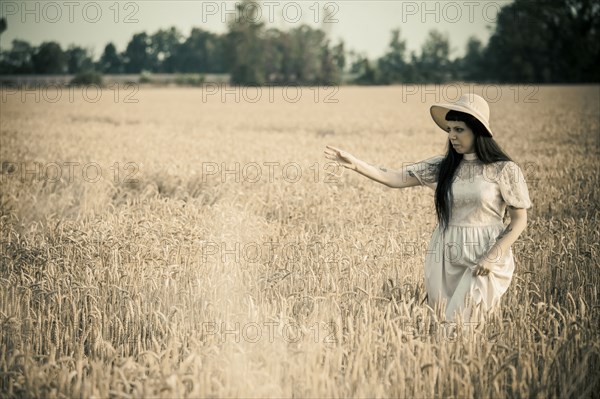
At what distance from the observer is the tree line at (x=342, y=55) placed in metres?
66.2

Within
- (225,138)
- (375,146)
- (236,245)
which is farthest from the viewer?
(225,138)

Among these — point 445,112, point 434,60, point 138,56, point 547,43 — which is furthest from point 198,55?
point 445,112

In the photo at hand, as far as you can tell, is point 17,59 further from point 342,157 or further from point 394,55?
point 342,157

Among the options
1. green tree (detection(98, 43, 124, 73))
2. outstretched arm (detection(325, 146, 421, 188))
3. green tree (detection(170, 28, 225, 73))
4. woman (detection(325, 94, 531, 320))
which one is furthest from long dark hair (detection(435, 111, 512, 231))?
green tree (detection(98, 43, 124, 73))

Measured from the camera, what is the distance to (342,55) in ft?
287

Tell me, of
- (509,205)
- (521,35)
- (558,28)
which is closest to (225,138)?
(509,205)

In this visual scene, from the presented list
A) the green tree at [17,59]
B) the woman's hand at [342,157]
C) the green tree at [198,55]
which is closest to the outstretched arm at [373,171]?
the woman's hand at [342,157]

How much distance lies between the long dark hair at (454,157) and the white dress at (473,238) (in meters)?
0.04

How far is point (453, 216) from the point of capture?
Result: 4.08 m

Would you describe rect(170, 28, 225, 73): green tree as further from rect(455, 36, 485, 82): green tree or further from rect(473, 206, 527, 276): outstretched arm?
rect(473, 206, 527, 276): outstretched arm

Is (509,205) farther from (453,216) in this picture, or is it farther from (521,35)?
(521,35)

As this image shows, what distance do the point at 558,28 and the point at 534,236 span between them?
7129 cm

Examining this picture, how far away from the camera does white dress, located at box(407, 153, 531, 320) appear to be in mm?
3863

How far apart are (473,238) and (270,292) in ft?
5.16
